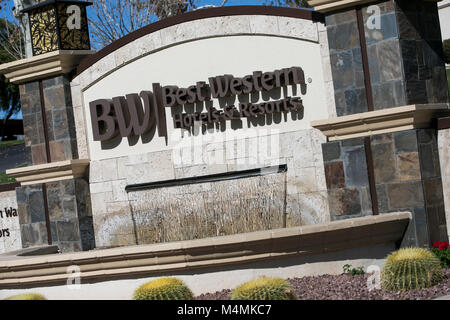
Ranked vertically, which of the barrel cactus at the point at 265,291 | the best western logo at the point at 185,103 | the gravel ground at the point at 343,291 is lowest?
the gravel ground at the point at 343,291

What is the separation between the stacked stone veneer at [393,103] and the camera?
13.1 metres

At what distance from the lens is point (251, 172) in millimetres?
15109

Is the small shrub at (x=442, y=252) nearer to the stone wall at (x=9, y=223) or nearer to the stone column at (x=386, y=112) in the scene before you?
the stone column at (x=386, y=112)

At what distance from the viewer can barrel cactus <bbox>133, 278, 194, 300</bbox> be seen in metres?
10.5

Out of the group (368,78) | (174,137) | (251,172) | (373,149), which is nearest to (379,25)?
(368,78)

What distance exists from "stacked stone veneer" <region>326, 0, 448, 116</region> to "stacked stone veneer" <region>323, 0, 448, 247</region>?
0.06ft

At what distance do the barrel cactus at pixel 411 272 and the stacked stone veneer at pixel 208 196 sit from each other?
11.7ft

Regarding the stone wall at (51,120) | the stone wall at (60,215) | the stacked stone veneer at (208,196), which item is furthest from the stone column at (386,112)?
the stone wall at (51,120)

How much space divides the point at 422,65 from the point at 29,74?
348 inches

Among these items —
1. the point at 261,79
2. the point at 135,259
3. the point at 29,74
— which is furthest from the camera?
the point at 29,74

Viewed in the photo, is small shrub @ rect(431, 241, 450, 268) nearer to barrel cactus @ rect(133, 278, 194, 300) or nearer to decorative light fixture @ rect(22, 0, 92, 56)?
barrel cactus @ rect(133, 278, 194, 300)

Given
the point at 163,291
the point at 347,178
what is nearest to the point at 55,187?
the point at 347,178

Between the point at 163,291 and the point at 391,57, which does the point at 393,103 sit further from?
the point at 163,291

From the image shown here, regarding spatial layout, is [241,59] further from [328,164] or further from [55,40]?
[55,40]
